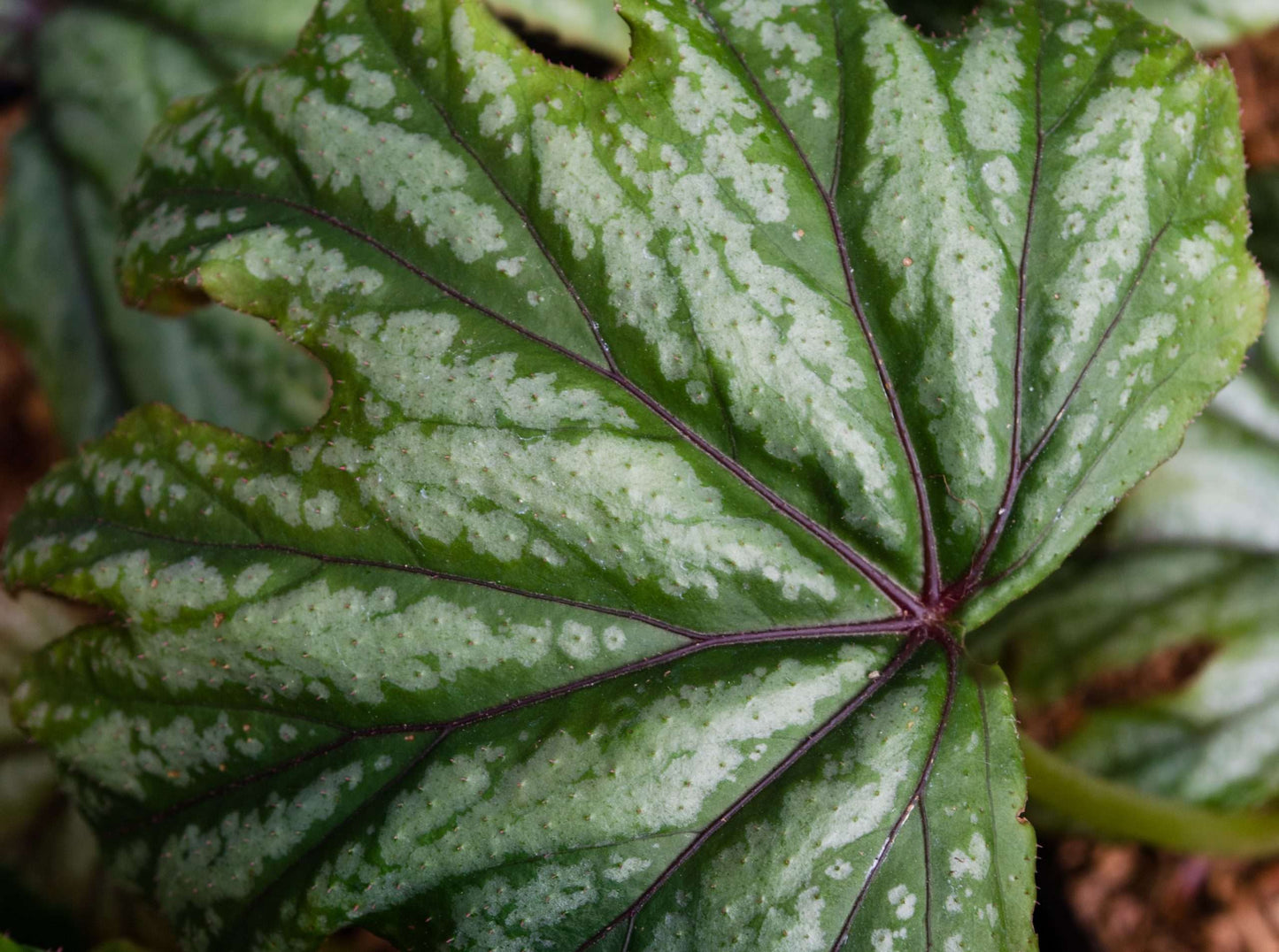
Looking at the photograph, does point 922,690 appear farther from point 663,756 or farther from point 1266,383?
point 1266,383

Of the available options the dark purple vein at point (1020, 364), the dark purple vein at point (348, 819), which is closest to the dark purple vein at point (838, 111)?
the dark purple vein at point (1020, 364)

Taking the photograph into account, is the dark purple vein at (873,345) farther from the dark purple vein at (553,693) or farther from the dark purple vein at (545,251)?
the dark purple vein at (545,251)

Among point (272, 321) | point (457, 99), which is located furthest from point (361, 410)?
point (457, 99)

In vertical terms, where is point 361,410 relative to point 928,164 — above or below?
below

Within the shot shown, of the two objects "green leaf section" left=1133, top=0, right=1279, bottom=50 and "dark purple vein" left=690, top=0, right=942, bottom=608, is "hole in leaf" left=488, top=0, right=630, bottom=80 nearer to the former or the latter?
"dark purple vein" left=690, top=0, right=942, bottom=608

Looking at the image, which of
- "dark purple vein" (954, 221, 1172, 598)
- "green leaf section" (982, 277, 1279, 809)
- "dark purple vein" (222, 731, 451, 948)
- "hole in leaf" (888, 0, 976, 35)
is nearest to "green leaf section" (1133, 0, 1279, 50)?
"hole in leaf" (888, 0, 976, 35)
